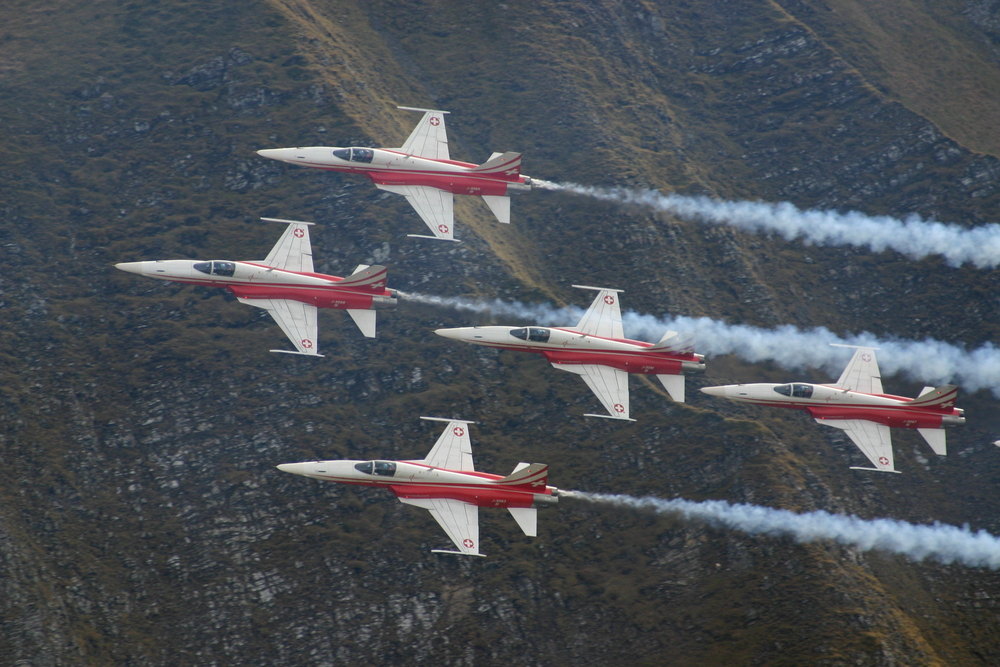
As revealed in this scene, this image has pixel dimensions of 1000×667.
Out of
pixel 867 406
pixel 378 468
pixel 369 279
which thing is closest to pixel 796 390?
pixel 867 406

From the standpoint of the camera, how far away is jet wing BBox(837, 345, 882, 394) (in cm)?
10353

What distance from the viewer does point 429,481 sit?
98.3 metres

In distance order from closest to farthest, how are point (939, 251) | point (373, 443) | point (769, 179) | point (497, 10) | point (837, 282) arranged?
point (373, 443), point (939, 251), point (837, 282), point (769, 179), point (497, 10)

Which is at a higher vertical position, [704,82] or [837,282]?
[704,82]

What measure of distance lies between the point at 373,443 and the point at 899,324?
2099 inches

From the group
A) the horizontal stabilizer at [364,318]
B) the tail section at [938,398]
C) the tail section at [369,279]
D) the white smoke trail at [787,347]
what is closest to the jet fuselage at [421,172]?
the tail section at [369,279]

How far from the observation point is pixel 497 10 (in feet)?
498

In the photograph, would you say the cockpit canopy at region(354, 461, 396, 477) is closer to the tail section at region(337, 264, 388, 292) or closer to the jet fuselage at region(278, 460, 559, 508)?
the jet fuselage at region(278, 460, 559, 508)

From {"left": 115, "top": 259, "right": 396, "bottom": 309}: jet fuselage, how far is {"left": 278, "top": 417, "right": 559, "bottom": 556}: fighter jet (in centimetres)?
1362

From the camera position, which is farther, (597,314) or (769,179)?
(769,179)

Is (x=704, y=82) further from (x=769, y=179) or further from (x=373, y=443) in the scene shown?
(x=373, y=443)

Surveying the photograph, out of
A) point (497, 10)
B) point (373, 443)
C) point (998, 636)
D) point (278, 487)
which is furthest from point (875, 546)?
point (497, 10)

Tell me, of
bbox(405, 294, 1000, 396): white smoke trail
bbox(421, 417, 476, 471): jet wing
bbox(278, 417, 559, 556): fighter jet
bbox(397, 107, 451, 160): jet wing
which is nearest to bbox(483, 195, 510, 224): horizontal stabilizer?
bbox(397, 107, 451, 160): jet wing

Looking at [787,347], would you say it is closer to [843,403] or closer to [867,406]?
[843,403]
